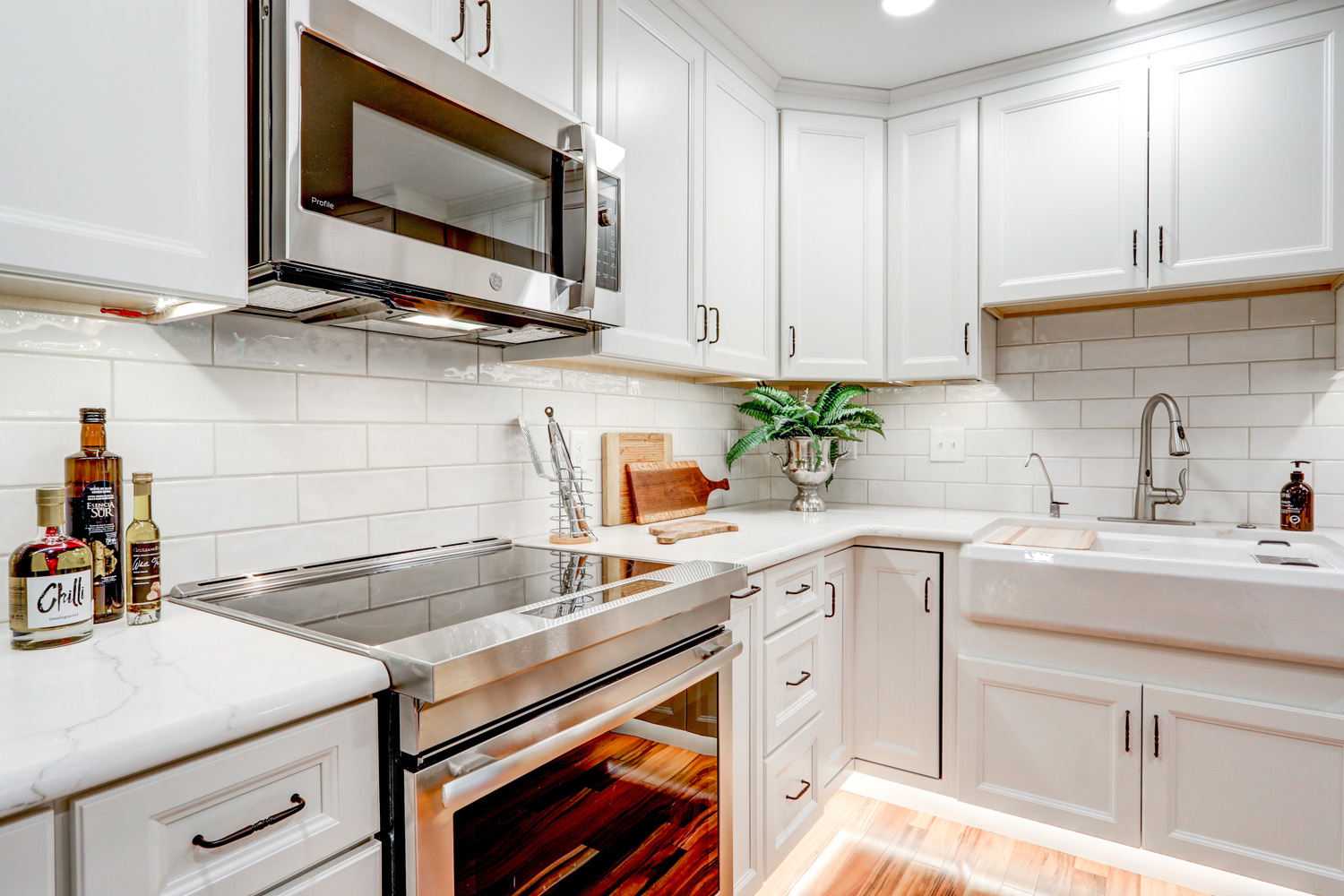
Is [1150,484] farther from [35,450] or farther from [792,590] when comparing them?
[35,450]

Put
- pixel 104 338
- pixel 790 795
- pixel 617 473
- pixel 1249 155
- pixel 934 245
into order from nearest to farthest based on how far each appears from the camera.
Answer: pixel 104 338 → pixel 790 795 → pixel 1249 155 → pixel 617 473 → pixel 934 245

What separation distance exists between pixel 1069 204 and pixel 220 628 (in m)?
2.48

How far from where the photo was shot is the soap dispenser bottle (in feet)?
6.63

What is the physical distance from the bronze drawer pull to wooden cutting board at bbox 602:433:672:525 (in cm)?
133

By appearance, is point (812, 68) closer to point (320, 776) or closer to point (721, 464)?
point (721, 464)

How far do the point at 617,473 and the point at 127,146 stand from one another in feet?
4.55

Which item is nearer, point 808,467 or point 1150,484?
point 1150,484

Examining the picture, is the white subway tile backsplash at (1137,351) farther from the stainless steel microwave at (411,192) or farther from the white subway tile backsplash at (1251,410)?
the stainless steel microwave at (411,192)

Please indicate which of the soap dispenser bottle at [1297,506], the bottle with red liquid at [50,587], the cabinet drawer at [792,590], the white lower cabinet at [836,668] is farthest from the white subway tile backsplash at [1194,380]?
the bottle with red liquid at [50,587]

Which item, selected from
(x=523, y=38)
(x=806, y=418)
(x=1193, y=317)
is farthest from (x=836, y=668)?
(x=523, y=38)

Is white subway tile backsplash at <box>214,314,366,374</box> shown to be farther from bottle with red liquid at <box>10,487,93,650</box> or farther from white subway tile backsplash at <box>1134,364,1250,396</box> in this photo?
white subway tile backsplash at <box>1134,364,1250,396</box>

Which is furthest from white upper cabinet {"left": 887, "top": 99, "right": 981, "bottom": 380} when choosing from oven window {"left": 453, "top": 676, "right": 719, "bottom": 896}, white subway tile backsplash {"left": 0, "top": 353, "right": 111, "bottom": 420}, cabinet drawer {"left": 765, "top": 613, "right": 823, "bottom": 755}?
white subway tile backsplash {"left": 0, "top": 353, "right": 111, "bottom": 420}

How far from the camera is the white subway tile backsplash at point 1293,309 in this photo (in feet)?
6.81

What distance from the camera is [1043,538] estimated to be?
83.2 inches
